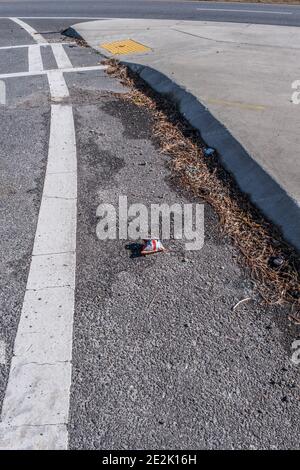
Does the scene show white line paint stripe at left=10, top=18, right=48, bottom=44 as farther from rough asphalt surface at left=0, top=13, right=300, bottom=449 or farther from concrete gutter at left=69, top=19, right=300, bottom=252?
rough asphalt surface at left=0, top=13, right=300, bottom=449

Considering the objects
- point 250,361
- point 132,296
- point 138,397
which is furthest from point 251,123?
point 138,397

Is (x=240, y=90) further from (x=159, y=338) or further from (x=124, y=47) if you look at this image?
(x=159, y=338)

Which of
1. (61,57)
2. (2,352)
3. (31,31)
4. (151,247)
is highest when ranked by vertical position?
(31,31)

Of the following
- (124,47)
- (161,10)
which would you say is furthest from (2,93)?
(161,10)

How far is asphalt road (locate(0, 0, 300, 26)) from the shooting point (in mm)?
16516

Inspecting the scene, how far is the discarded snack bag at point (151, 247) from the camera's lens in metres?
4.26

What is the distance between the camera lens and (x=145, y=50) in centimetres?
1108

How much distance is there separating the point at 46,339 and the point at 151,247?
4.30 feet

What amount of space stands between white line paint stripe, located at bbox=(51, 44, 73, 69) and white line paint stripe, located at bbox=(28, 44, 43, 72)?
0.36 meters

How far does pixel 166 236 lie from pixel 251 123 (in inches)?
110

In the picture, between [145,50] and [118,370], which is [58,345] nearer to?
[118,370]

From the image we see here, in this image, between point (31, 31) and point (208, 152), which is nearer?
point (208, 152)

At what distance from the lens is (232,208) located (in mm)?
4910

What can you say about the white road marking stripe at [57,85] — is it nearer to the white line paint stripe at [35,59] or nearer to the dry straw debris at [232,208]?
the white line paint stripe at [35,59]
